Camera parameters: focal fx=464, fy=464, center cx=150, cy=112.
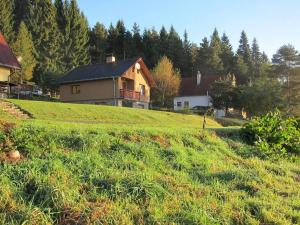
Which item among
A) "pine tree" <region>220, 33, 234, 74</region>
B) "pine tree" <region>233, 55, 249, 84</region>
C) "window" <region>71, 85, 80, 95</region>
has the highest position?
"pine tree" <region>220, 33, 234, 74</region>

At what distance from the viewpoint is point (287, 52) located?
57062mm

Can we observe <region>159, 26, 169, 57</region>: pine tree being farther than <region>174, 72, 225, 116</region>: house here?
Yes

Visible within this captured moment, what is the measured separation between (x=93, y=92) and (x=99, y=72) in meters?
2.25

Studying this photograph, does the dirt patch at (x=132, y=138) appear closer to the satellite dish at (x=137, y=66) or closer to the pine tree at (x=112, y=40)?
the satellite dish at (x=137, y=66)

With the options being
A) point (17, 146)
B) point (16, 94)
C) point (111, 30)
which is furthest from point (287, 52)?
point (17, 146)

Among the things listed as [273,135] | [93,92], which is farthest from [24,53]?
[273,135]

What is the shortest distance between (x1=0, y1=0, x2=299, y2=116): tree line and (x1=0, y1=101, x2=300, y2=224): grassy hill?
4281 centimetres

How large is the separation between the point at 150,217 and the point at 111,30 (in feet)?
269

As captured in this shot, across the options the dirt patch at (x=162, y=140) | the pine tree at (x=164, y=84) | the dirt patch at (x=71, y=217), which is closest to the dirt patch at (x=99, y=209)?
the dirt patch at (x=71, y=217)

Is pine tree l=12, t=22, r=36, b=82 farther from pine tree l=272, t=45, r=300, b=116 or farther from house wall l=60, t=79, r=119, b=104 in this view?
pine tree l=272, t=45, r=300, b=116

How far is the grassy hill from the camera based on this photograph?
7.08 metres

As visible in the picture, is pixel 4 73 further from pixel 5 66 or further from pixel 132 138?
pixel 132 138

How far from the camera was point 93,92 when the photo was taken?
160 feet

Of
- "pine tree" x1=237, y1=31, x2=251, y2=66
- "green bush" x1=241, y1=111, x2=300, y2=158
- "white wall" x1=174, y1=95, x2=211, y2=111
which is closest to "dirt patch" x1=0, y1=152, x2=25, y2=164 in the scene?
"green bush" x1=241, y1=111, x2=300, y2=158
